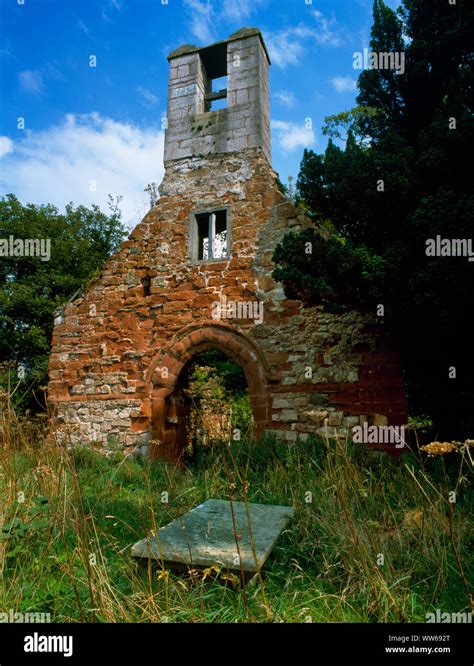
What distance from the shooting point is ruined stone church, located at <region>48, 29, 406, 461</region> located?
6500 millimetres

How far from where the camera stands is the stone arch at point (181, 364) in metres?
6.91

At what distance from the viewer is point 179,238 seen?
A: 311 inches

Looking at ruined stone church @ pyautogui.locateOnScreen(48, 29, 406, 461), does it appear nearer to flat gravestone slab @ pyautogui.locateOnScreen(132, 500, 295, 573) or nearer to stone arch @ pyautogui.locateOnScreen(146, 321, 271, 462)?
stone arch @ pyautogui.locateOnScreen(146, 321, 271, 462)

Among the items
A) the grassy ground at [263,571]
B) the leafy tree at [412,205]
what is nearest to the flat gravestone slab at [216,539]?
the grassy ground at [263,571]

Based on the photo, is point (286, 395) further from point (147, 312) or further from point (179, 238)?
point (179, 238)

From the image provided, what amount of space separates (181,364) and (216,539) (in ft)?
15.1

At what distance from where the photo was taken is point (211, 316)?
730 cm

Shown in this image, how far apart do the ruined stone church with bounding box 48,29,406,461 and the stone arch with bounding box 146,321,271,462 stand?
0.8 inches

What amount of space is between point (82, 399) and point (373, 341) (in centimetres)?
532

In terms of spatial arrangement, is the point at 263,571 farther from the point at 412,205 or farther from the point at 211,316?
the point at 211,316

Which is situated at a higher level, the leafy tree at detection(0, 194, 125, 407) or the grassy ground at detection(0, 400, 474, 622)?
the leafy tree at detection(0, 194, 125, 407)

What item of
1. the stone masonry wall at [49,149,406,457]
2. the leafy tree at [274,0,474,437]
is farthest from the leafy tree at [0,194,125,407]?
the leafy tree at [274,0,474,437]

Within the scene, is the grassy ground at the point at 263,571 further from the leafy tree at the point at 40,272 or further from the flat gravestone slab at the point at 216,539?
the leafy tree at the point at 40,272
